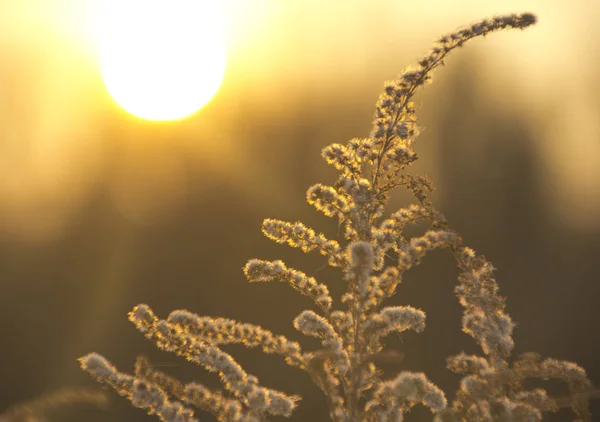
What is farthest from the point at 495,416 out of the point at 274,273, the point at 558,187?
the point at 558,187

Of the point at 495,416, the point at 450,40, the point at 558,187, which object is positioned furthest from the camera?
the point at 558,187

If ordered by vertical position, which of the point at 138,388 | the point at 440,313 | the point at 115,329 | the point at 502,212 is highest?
the point at 502,212

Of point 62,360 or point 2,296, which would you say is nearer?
point 62,360

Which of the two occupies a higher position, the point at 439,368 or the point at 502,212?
the point at 502,212

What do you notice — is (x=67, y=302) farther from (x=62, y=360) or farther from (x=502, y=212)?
(x=502, y=212)

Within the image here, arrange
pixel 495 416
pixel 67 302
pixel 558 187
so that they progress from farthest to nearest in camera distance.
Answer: pixel 558 187 → pixel 67 302 → pixel 495 416

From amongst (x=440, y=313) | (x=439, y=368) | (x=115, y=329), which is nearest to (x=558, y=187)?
(x=440, y=313)
